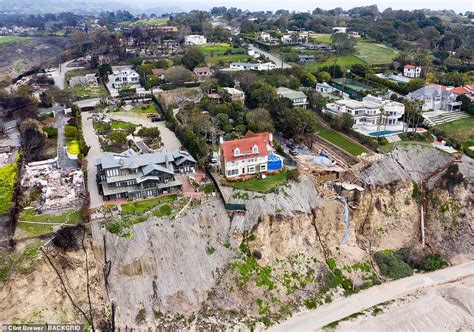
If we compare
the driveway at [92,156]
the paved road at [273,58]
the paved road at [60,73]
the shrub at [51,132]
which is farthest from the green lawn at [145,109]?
the paved road at [273,58]

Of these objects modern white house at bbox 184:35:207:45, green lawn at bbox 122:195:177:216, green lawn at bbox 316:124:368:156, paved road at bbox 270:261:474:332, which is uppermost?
modern white house at bbox 184:35:207:45

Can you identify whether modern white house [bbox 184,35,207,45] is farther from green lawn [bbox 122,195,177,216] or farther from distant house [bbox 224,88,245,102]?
green lawn [bbox 122,195,177,216]

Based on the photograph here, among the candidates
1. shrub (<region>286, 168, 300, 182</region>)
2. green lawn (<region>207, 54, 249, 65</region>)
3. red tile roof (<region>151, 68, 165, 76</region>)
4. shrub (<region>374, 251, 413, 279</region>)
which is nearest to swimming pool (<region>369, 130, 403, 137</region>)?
shrub (<region>286, 168, 300, 182</region>)

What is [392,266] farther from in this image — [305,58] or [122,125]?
[305,58]

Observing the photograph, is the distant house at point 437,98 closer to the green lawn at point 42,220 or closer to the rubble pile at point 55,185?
the rubble pile at point 55,185

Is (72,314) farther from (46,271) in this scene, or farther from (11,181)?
(11,181)

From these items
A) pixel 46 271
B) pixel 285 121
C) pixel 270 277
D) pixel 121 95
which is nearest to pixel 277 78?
pixel 285 121

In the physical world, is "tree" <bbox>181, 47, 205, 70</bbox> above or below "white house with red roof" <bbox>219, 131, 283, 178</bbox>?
above
